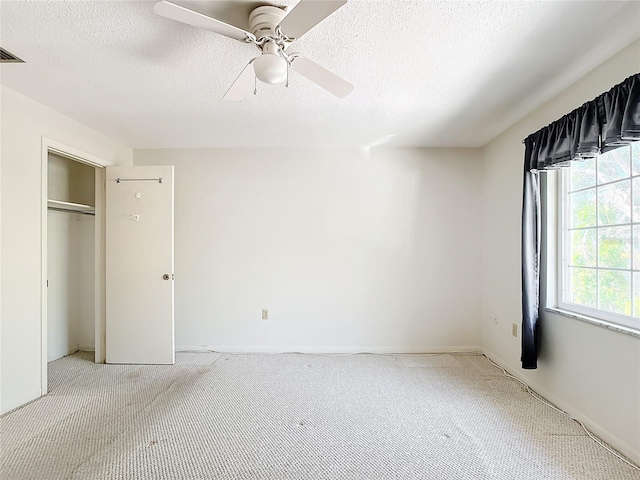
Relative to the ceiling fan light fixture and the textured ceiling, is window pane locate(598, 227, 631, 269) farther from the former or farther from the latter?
the ceiling fan light fixture

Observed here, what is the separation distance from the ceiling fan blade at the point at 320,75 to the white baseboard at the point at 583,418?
2518 millimetres

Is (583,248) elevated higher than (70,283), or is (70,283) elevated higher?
(583,248)

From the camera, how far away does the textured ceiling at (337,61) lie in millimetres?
1636

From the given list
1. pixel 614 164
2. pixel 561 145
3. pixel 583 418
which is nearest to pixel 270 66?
pixel 561 145

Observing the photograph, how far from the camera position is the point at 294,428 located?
7.30ft

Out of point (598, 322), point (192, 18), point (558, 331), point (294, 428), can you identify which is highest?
point (192, 18)

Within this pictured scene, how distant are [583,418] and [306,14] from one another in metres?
2.86

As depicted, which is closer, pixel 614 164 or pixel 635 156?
pixel 635 156

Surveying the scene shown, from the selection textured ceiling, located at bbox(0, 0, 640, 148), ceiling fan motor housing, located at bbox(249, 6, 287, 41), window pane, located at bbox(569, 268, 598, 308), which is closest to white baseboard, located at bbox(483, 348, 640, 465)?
window pane, located at bbox(569, 268, 598, 308)

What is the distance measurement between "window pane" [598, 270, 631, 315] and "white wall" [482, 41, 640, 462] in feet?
0.54

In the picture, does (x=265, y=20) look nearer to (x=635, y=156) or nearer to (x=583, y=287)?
(x=635, y=156)

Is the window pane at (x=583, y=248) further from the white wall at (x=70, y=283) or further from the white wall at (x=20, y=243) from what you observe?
the white wall at (x=70, y=283)

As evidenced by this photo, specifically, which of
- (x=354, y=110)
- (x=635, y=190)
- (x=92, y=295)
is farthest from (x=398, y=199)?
(x=92, y=295)

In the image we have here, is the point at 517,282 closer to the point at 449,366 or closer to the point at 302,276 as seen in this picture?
the point at 449,366
